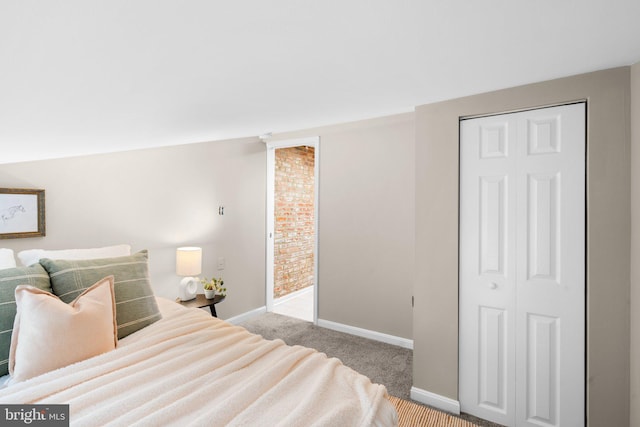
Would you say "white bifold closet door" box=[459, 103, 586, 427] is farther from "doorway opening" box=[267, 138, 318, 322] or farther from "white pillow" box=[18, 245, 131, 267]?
"white pillow" box=[18, 245, 131, 267]

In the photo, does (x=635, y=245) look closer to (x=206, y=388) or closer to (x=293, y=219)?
(x=206, y=388)

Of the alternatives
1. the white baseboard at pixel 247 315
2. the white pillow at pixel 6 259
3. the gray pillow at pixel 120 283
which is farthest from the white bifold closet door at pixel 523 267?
the white pillow at pixel 6 259

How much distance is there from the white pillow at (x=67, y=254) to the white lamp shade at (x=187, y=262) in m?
0.70

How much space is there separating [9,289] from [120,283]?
46 centimetres

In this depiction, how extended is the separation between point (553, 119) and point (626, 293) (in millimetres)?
1051

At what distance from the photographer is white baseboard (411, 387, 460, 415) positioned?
6.98 feet

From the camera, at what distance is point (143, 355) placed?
1.41 metres

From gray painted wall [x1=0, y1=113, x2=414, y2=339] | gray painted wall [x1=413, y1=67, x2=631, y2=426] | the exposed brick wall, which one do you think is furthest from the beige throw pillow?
the exposed brick wall

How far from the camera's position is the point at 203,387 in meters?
1.23

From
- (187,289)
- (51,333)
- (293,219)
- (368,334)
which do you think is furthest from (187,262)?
(293,219)

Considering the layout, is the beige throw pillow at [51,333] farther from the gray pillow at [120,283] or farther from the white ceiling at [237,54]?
the white ceiling at [237,54]

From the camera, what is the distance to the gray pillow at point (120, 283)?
5.37 feet

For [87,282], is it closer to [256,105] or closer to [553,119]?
[256,105]

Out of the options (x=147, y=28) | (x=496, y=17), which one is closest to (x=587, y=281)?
(x=496, y=17)
